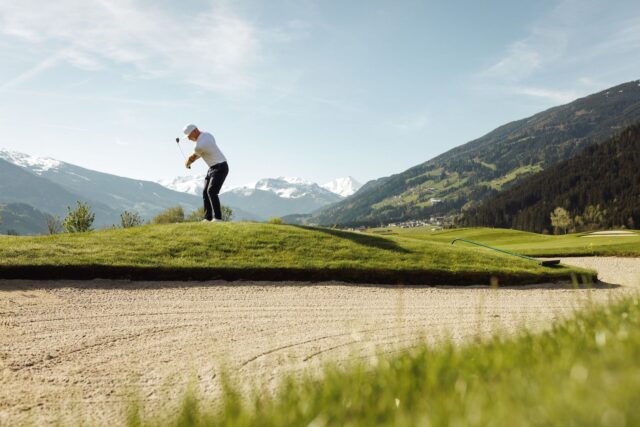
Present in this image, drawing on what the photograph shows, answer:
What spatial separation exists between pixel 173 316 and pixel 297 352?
3902 millimetres

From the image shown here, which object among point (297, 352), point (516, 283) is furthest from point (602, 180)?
point (297, 352)

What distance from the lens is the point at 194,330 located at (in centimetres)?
948

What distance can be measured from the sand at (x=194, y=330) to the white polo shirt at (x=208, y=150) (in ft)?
24.0

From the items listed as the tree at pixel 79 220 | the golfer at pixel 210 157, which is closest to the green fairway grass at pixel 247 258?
the golfer at pixel 210 157

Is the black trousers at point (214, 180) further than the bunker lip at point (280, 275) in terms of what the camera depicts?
Yes

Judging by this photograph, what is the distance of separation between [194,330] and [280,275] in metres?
6.10

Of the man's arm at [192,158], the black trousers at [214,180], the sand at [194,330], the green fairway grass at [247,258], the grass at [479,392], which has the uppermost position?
the man's arm at [192,158]

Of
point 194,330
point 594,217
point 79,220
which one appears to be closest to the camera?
point 194,330

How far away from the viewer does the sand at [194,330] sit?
6.21 m

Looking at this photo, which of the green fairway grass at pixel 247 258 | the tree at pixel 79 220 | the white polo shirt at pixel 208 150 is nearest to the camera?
the green fairway grass at pixel 247 258

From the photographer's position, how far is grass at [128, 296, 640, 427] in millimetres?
2031

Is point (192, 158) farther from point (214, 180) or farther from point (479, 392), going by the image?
point (479, 392)

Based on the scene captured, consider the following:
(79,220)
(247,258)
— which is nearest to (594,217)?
(79,220)

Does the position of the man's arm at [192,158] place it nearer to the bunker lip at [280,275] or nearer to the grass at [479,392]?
the bunker lip at [280,275]
